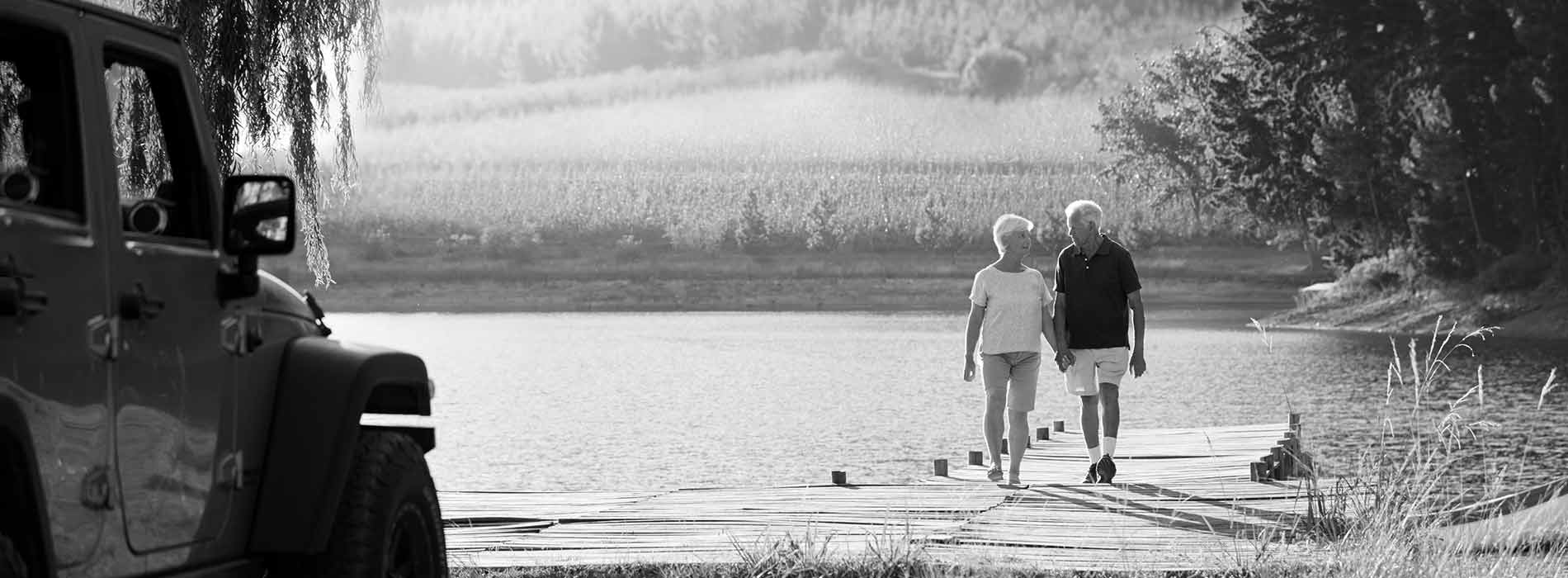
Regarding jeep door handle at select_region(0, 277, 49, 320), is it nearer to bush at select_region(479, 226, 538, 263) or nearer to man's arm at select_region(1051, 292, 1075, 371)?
man's arm at select_region(1051, 292, 1075, 371)

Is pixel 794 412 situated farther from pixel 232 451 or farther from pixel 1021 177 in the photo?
pixel 1021 177

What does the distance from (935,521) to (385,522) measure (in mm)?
4434

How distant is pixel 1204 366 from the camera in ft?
137

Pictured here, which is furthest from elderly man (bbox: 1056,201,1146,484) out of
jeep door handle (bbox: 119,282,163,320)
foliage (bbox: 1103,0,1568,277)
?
foliage (bbox: 1103,0,1568,277)

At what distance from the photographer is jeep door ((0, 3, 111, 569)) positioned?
4004 mm

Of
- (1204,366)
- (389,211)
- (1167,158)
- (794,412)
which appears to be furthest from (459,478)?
(389,211)

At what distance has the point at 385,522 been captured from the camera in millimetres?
5590

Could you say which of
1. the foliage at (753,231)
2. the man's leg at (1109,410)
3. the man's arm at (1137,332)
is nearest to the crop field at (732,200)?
the foliage at (753,231)

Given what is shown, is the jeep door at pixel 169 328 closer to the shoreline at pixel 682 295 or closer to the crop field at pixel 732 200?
the shoreline at pixel 682 295

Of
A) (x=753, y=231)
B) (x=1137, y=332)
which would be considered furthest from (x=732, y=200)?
(x=1137, y=332)

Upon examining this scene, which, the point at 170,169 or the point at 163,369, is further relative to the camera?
the point at 170,169

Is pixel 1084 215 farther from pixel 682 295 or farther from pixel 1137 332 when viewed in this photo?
pixel 682 295

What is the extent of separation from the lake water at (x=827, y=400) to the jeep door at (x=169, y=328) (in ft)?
14.5

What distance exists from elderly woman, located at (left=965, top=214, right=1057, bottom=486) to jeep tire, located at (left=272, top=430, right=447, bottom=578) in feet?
18.7
